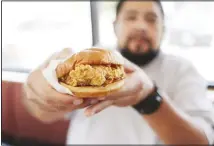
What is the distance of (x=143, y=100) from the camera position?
1.04 m

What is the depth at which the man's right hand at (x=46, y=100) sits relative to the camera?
978mm

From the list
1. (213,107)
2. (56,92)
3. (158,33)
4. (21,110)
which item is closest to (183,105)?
(213,107)

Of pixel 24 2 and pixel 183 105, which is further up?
pixel 24 2

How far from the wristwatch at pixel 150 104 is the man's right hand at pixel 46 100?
0.14 metres

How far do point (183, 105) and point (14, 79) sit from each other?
455mm

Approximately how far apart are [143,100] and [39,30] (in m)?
0.33

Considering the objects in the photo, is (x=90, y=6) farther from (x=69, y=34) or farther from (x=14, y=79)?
(x=14, y=79)

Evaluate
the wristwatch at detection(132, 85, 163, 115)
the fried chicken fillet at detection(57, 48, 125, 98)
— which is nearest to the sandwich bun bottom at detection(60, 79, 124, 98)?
the fried chicken fillet at detection(57, 48, 125, 98)

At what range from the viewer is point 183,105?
40.0 inches

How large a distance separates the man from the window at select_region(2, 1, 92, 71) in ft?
0.15

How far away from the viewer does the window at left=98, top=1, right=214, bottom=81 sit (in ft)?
3.18

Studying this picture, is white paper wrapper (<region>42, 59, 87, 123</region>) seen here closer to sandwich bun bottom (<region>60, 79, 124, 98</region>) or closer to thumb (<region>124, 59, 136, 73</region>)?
sandwich bun bottom (<region>60, 79, 124, 98</region>)

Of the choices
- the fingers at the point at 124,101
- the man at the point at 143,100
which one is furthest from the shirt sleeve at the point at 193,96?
the fingers at the point at 124,101

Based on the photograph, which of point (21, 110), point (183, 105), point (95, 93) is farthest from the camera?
point (21, 110)
